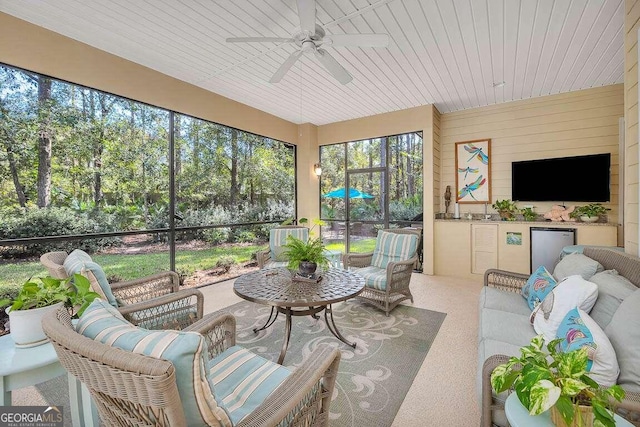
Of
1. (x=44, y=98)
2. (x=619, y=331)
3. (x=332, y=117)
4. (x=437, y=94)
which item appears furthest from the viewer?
(x=332, y=117)

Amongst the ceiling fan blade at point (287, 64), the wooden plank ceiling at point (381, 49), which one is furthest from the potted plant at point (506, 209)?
the ceiling fan blade at point (287, 64)

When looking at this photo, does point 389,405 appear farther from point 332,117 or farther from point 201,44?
point 332,117

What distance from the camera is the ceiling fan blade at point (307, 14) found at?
2.06 metres

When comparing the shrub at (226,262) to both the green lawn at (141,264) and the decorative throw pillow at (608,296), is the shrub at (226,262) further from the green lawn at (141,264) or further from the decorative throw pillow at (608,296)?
the decorative throw pillow at (608,296)

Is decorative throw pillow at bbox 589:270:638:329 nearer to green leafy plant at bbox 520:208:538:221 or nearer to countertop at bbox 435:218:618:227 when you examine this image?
countertop at bbox 435:218:618:227

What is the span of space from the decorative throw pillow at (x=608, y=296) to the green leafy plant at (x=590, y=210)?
10.5ft

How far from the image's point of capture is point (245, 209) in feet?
17.5

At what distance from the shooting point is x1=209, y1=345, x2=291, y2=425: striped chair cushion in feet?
4.00

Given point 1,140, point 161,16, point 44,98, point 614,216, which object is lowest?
point 614,216

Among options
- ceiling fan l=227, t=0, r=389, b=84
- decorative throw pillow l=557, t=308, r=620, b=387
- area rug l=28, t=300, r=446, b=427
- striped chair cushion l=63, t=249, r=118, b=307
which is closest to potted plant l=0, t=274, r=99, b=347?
striped chair cushion l=63, t=249, r=118, b=307

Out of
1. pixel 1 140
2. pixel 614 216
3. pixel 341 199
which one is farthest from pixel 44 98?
pixel 614 216

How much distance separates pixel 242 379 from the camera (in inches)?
53.9

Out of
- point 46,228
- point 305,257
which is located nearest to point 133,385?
point 305,257

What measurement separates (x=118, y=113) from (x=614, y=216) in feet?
23.6
